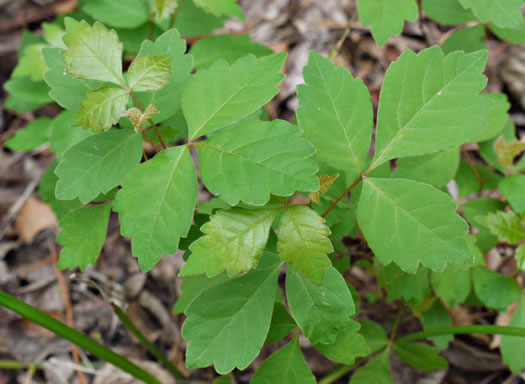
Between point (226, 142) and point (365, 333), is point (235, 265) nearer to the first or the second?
point (226, 142)

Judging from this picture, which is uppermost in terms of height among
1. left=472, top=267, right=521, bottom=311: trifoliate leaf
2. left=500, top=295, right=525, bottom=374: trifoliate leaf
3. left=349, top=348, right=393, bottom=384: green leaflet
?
left=472, top=267, right=521, bottom=311: trifoliate leaf

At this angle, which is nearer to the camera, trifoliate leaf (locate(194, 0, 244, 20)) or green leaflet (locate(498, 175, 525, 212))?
green leaflet (locate(498, 175, 525, 212))

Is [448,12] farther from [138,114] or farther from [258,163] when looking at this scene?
[138,114]

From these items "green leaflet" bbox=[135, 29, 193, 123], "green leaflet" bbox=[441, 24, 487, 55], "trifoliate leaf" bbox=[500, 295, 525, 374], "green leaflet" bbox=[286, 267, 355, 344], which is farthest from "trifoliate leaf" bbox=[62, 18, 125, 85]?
"trifoliate leaf" bbox=[500, 295, 525, 374]

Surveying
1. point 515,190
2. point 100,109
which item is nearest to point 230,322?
point 100,109

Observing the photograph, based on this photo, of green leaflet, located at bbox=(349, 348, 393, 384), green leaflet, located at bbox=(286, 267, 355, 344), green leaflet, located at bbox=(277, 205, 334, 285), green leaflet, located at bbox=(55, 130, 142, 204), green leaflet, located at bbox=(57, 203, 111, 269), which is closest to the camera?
green leaflet, located at bbox=(277, 205, 334, 285)

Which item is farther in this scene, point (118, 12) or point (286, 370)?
point (118, 12)

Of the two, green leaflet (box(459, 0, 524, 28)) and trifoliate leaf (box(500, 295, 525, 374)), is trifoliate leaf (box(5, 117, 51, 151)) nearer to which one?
green leaflet (box(459, 0, 524, 28))

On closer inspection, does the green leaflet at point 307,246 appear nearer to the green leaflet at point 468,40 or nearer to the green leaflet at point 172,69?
Result: the green leaflet at point 172,69
